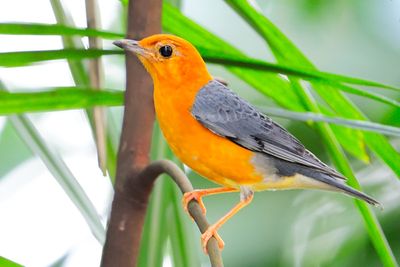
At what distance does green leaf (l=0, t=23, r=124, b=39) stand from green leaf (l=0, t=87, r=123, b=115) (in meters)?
0.08

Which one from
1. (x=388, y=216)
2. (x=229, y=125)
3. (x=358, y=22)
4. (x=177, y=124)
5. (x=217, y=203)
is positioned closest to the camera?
(x=177, y=124)

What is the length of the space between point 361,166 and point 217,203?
42 centimetres

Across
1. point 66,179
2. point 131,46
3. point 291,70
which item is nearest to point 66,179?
point 66,179

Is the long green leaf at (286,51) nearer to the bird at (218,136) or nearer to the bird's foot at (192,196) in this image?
the bird at (218,136)

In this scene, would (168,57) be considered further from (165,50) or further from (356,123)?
(356,123)

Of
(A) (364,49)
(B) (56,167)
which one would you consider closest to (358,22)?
(A) (364,49)

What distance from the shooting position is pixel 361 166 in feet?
8.10

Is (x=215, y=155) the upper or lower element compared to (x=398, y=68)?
lower

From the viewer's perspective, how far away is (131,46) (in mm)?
1131

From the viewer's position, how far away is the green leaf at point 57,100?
1.11 meters

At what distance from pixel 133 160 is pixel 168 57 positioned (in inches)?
6.9

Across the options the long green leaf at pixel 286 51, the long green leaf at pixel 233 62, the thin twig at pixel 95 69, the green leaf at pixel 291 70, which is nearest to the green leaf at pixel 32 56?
the long green leaf at pixel 233 62

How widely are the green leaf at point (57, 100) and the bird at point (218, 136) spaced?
0.23 feet

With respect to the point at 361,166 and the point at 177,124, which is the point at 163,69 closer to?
the point at 177,124
